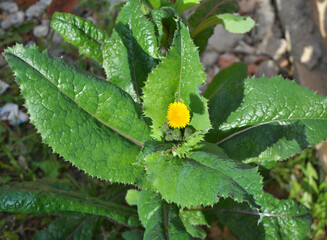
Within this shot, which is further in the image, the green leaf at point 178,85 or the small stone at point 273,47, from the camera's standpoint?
the small stone at point 273,47

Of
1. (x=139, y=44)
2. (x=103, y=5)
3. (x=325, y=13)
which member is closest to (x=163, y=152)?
(x=139, y=44)

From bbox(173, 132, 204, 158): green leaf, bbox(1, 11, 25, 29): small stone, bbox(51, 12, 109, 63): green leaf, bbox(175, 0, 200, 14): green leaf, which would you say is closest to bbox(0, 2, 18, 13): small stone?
bbox(1, 11, 25, 29): small stone

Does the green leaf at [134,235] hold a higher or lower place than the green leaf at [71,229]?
lower

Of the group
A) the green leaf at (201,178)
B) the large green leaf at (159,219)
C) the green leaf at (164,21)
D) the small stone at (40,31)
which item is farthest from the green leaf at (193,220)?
the small stone at (40,31)

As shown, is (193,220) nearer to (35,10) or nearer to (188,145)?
(188,145)

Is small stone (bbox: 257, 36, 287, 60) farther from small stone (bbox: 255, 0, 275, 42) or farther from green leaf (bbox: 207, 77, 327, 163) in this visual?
green leaf (bbox: 207, 77, 327, 163)

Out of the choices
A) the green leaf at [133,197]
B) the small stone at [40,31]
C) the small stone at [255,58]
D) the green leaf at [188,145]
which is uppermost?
the green leaf at [188,145]

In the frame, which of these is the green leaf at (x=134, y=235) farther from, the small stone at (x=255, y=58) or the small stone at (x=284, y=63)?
the small stone at (x=284, y=63)

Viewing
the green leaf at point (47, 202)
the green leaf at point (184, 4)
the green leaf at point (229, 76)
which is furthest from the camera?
the green leaf at point (229, 76)

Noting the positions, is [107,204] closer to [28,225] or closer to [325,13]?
[28,225]
